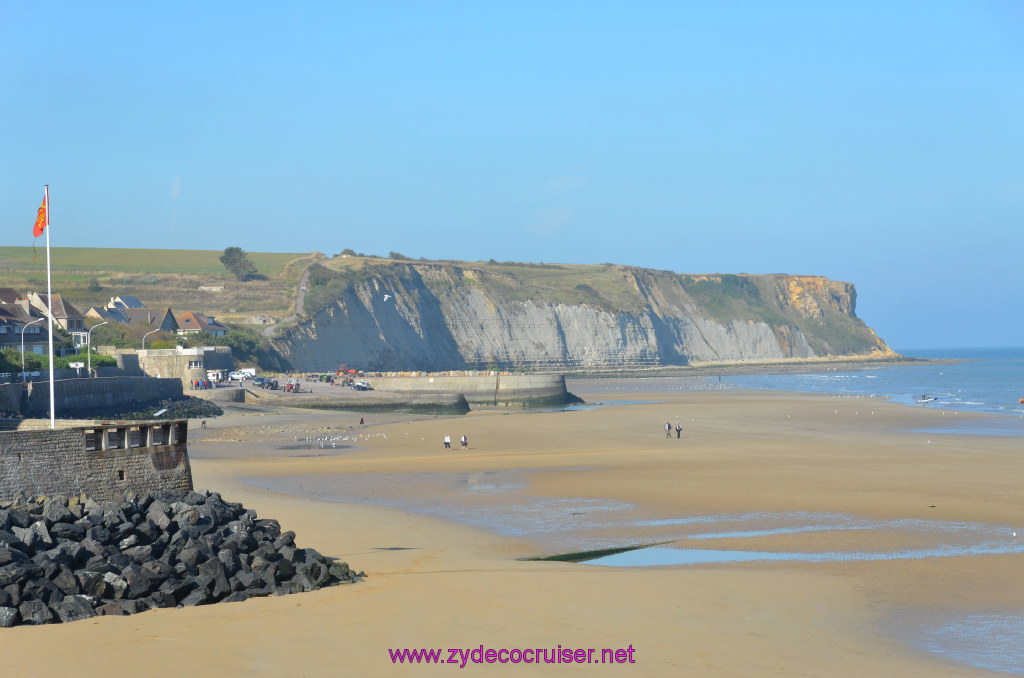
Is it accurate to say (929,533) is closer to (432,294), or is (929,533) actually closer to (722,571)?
(722,571)

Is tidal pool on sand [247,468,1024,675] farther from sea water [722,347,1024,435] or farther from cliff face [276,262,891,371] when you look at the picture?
cliff face [276,262,891,371]

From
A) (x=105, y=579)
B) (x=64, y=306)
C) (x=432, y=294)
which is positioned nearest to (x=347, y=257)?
(x=432, y=294)

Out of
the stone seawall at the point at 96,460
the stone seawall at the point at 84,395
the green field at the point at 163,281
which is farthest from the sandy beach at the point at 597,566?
the green field at the point at 163,281

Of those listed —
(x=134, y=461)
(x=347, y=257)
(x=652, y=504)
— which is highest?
(x=347, y=257)

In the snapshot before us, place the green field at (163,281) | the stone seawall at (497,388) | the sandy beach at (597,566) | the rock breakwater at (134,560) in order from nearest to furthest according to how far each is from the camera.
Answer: the sandy beach at (597,566), the rock breakwater at (134,560), the stone seawall at (497,388), the green field at (163,281)

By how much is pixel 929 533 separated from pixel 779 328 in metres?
167

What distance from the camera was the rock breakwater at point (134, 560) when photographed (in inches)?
504

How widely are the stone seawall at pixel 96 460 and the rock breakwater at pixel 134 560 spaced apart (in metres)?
0.40

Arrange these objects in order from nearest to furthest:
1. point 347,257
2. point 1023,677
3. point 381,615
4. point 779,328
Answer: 1. point 1023,677
2. point 381,615
3. point 347,257
4. point 779,328

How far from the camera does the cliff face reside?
109 meters

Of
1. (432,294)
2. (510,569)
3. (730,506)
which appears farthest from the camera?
(432,294)

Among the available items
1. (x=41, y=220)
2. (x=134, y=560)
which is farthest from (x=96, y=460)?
(x=41, y=220)

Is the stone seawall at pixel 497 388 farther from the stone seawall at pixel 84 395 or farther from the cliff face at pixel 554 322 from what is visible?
the cliff face at pixel 554 322

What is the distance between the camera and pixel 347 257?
5404 inches
